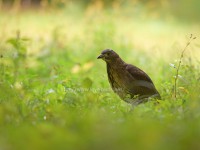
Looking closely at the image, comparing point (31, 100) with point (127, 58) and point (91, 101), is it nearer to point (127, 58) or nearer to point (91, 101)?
point (91, 101)

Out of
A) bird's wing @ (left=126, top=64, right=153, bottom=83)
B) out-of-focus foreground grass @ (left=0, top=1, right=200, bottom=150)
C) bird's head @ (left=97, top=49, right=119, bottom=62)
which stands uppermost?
bird's head @ (left=97, top=49, right=119, bottom=62)

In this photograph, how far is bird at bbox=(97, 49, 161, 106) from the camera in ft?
18.2

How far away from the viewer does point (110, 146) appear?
9.84ft

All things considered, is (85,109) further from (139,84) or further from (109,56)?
(109,56)

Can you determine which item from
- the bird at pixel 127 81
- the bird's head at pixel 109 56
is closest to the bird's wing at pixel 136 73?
the bird at pixel 127 81

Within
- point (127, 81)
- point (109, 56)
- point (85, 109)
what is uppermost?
point (109, 56)

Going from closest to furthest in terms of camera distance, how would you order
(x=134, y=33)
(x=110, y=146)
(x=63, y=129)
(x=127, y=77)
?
(x=110, y=146), (x=63, y=129), (x=127, y=77), (x=134, y=33)

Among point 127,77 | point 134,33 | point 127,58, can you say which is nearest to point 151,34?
point 134,33

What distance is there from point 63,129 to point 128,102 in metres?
1.88

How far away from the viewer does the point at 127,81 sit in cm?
565

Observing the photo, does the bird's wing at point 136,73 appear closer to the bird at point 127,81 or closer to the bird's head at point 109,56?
the bird at point 127,81

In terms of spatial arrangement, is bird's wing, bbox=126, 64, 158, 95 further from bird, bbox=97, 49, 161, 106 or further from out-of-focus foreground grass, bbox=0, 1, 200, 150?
out-of-focus foreground grass, bbox=0, 1, 200, 150

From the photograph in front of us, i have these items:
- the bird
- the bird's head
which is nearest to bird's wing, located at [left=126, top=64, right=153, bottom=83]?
the bird

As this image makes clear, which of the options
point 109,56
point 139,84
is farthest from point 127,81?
point 109,56
